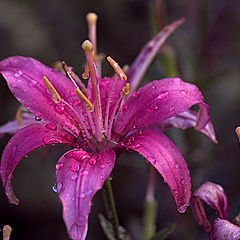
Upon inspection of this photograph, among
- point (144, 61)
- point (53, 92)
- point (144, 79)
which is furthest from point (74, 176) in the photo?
point (144, 79)

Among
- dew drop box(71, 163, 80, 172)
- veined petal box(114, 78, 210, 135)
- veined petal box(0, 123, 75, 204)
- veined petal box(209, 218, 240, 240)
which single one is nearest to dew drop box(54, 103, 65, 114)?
veined petal box(0, 123, 75, 204)

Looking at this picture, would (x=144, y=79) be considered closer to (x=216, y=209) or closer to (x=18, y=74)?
(x=18, y=74)

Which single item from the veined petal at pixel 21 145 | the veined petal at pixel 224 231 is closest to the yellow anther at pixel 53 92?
A: the veined petal at pixel 21 145

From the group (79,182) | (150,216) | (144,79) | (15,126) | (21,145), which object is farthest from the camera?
(144,79)

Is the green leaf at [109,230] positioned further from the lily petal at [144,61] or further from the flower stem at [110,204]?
the lily petal at [144,61]

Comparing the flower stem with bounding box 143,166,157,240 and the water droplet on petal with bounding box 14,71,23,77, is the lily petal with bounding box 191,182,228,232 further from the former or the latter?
the water droplet on petal with bounding box 14,71,23,77

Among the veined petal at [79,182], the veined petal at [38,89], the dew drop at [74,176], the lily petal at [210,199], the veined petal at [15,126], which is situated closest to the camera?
the veined petal at [79,182]
